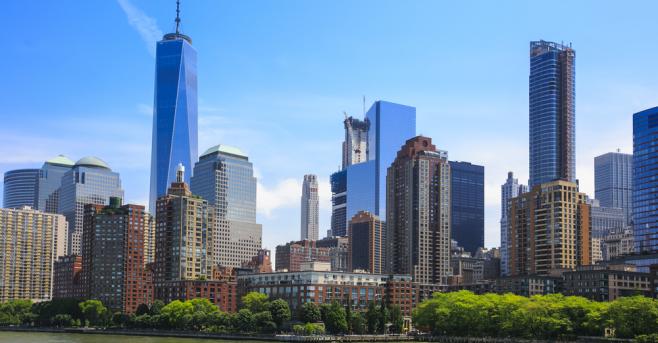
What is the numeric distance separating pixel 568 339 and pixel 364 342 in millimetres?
44280

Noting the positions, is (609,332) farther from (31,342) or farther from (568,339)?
(31,342)

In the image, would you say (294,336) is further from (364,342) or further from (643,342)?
(643,342)

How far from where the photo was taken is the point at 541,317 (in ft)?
591

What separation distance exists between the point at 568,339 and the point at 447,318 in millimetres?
29631

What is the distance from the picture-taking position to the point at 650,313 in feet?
527

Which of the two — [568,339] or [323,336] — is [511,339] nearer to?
[568,339]

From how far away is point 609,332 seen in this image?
178250 mm

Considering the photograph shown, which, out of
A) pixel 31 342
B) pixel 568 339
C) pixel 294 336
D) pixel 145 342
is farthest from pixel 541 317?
pixel 31 342

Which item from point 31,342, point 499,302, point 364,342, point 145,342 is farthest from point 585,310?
point 31,342

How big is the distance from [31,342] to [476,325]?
319ft

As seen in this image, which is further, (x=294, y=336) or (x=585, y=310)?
(x=294, y=336)

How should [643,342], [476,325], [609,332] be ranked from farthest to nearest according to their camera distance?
→ 1. [476,325]
2. [609,332]
3. [643,342]

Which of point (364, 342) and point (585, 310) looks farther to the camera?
point (364, 342)

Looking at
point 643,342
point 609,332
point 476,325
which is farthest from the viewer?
point 476,325
